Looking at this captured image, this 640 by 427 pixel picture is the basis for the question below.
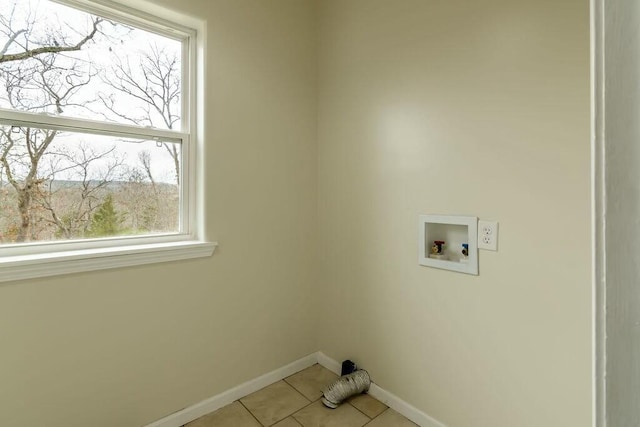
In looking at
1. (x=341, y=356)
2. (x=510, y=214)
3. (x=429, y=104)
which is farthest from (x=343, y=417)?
(x=429, y=104)

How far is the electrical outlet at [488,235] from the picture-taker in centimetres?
141

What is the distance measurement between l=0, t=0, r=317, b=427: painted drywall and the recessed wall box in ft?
2.87

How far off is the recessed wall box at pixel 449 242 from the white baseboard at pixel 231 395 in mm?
1175

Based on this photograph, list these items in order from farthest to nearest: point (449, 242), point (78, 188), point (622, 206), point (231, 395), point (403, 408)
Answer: point (231, 395)
point (403, 408)
point (449, 242)
point (78, 188)
point (622, 206)

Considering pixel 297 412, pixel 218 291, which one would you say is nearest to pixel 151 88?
pixel 218 291

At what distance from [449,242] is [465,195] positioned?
27cm

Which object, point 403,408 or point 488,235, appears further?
point 403,408

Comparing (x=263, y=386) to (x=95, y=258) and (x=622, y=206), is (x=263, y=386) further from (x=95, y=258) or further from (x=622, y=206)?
(x=622, y=206)

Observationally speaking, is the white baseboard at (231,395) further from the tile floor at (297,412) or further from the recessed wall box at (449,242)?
the recessed wall box at (449,242)

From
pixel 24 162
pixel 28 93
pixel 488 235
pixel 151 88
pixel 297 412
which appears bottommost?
pixel 297 412

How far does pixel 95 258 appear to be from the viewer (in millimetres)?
1419

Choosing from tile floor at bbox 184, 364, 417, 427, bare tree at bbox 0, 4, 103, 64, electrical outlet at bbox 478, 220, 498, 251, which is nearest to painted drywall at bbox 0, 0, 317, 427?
tile floor at bbox 184, 364, 417, 427

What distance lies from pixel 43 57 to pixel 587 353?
8.53ft

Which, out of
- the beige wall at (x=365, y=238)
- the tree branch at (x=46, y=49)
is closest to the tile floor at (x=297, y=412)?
the beige wall at (x=365, y=238)
